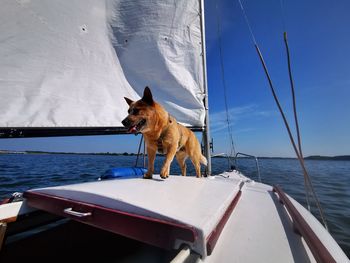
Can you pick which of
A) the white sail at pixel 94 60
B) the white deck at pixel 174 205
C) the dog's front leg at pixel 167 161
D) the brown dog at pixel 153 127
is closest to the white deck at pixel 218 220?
the white deck at pixel 174 205

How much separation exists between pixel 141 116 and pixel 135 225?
113cm

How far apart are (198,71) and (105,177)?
8.98 ft

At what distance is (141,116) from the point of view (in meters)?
1.79

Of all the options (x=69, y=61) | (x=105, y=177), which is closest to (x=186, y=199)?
(x=105, y=177)

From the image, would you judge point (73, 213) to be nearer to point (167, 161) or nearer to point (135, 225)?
point (135, 225)

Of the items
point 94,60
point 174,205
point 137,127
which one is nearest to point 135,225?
point 174,205

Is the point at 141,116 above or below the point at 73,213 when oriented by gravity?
above

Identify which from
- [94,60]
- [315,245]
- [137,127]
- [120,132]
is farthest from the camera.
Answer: [120,132]

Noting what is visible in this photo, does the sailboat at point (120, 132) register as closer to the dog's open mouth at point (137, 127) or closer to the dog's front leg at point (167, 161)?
the dog's front leg at point (167, 161)

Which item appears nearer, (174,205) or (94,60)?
(174,205)

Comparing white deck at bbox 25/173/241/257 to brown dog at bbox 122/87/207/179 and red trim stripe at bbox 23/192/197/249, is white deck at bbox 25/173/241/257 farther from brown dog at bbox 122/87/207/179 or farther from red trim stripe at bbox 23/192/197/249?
brown dog at bbox 122/87/207/179

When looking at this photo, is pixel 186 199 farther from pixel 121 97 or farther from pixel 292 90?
→ pixel 121 97

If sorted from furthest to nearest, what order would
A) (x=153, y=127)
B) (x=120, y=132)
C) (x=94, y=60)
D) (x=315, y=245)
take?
1. (x=120, y=132)
2. (x=94, y=60)
3. (x=153, y=127)
4. (x=315, y=245)

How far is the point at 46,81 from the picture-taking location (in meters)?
2.06
